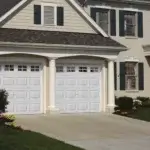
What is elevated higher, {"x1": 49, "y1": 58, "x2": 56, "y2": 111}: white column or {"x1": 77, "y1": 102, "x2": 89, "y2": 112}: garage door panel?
{"x1": 49, "y1": 58, "x2": 56, "y2": 111}: white column

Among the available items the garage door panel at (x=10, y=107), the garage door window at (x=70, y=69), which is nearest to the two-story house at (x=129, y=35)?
the garage door window at (x=70, y=69)

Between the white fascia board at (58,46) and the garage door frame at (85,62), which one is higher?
the white fascia board at (58,46)

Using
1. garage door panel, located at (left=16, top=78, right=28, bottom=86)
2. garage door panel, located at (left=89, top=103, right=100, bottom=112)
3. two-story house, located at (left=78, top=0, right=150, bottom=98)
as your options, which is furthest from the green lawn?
two-story house, located at (left=78, top=0, right=150, bottom=98)

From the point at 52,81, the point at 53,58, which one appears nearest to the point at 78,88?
the point at 52,81

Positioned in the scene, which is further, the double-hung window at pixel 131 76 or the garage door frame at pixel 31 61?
the double-hung window at pixel 131 76

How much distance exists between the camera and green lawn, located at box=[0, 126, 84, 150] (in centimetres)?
1291

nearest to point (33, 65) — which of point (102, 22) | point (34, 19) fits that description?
point (34, 19)

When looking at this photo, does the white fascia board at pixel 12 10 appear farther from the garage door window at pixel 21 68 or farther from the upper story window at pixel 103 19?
the upper story window at pixel 103 19

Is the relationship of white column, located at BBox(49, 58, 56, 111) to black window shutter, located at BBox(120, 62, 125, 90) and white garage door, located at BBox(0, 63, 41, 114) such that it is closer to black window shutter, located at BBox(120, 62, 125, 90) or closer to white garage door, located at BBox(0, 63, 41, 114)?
white garage door, located at BBox(0, 63, 41, 114)

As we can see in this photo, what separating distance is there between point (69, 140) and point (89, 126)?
140 inches

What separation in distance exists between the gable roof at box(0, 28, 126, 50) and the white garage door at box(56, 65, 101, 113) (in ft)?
4.25

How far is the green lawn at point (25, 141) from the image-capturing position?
12.9m

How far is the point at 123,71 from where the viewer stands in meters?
28.6

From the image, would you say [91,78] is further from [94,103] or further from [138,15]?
[138,15]
